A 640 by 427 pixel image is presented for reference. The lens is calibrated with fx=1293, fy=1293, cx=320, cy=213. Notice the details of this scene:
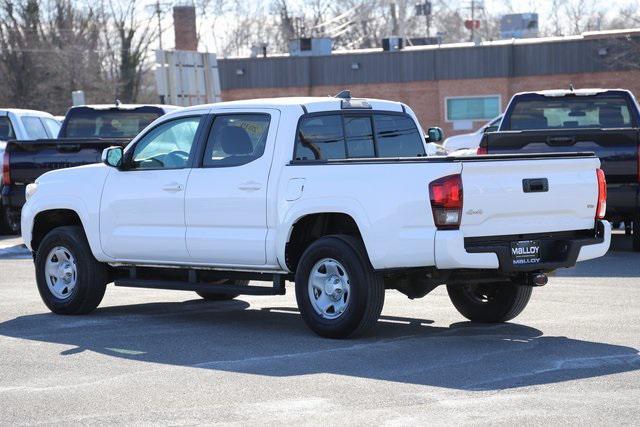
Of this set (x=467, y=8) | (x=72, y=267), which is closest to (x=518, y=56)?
(x=72, y=267)

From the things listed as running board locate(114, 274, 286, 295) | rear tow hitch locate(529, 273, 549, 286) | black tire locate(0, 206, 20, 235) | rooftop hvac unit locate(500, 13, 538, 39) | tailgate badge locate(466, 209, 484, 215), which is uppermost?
rooftop hvac unit locate(500, 13, 538, 39)

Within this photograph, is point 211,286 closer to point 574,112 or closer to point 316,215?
point 316,215

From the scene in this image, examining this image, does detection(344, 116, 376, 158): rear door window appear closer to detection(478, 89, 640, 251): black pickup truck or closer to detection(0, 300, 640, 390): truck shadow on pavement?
detection(0, 300, 640, 390): truck shadow on pavement

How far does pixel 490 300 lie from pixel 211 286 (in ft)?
7.76

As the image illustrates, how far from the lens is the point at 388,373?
28.1 ft

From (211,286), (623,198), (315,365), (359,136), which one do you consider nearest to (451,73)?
(623,198)

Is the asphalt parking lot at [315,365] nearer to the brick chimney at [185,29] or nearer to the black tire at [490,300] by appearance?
the black tire at [490,300]

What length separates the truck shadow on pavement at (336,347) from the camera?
8562 mm

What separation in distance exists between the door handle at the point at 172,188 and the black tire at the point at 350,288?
1527 millimetres

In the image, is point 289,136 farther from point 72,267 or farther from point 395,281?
point 72,267

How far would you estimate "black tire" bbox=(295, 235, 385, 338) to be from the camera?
9773 millimetres

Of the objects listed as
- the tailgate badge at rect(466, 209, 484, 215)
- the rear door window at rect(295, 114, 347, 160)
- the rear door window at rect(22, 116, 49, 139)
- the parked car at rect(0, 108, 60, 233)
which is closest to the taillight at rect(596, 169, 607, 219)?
the tailgate badge at rect(466, 209, 484, 215)

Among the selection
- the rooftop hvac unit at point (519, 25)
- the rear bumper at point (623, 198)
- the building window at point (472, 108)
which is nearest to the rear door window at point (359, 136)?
the rear bumper at point (623, 198)

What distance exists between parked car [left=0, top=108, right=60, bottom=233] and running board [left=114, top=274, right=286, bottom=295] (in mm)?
11583
